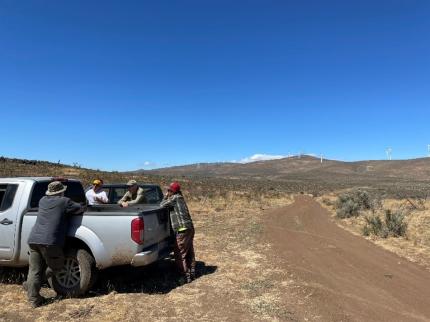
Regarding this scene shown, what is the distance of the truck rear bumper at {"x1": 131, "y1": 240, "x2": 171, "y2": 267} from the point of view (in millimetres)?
7406

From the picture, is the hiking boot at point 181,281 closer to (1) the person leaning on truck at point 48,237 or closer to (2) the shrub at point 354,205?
(1) the person leaning on truck at point 48,237

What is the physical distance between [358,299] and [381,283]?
137 cm

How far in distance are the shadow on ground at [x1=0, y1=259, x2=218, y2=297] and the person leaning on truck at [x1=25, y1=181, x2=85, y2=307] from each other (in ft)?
3.00

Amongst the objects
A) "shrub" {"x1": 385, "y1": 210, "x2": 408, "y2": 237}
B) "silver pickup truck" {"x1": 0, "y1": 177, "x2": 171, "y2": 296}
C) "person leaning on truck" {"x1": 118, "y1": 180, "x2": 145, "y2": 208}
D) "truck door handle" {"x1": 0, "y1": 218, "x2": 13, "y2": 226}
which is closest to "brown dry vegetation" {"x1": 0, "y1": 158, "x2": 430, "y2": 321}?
"silver pickup truck" {"x1": 0, "y1": 177, "x2": 171, "y2": 296}

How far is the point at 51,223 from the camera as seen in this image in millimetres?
7262

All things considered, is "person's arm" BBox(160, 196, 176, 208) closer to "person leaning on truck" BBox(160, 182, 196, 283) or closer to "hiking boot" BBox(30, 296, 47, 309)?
"person leaning on truck" BBox(160, 182, 196, 283)

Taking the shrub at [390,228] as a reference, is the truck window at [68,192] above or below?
above

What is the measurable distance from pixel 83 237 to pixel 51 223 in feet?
1.78

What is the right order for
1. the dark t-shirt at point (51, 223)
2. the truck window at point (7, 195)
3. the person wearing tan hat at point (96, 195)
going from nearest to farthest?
the dark t-shirt at point (51, 223) → the truck window at point (7, 195) → the person wearing tan hat at point (96, 195)

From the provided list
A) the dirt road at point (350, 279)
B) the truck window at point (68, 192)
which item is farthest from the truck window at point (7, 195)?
the dirt road at point (350, 279)

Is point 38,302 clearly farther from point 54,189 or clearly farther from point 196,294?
point 196,294

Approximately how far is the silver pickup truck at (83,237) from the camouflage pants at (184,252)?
0.44m

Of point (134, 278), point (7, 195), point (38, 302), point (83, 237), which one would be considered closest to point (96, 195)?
point (134, 278)

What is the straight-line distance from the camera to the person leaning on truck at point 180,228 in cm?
871
